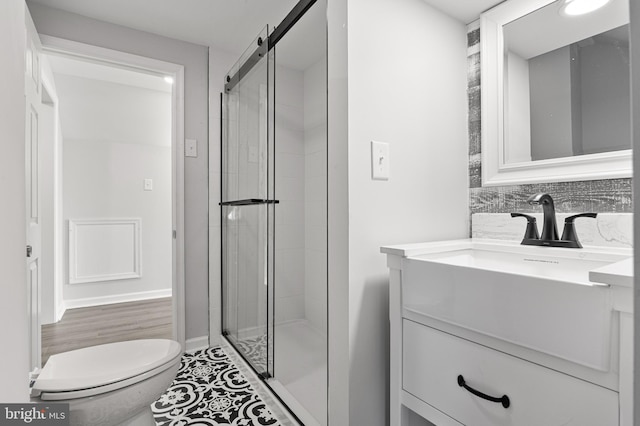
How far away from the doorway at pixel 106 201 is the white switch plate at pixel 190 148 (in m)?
0.04

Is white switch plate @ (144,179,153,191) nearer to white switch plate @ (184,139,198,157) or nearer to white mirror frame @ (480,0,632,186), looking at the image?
white switch plate @ (184,139,198,157)

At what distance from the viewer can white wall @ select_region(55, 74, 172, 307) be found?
316 centimetres

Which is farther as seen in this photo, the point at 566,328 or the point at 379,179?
the point at 379,179

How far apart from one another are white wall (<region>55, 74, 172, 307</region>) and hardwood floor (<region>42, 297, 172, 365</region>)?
0.80 ft

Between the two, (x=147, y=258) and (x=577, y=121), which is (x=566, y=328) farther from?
(x=147, y=258)

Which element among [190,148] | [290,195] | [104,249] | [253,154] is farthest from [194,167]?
[104,249]

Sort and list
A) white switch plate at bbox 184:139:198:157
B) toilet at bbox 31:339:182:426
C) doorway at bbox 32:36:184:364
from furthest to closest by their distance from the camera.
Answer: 1. doorway at bbox 32:36:184:364
2. white switch plate at bbox 184:139:198:157
3. toilet at bbox 31:339:182:426

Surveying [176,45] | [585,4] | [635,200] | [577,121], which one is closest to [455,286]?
[635,200]

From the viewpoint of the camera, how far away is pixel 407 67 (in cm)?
130

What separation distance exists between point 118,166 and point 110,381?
2.97 metres

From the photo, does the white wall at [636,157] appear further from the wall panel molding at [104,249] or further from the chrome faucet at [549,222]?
the wall panel molding at [104,249]

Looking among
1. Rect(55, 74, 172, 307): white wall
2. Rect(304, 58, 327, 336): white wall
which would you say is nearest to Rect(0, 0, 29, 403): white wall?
Rect(304, 58, 327, 336): white wall

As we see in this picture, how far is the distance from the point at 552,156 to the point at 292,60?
1652 millimetres

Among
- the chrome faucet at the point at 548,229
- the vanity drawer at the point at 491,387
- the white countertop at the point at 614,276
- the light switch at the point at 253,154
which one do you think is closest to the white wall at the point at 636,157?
the white countertop at the point at 614,276
